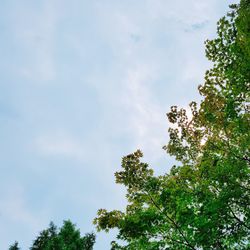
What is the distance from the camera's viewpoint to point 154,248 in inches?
278

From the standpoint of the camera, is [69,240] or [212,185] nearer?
[212,185]

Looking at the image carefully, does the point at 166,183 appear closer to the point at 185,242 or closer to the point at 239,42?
the point at 185,242

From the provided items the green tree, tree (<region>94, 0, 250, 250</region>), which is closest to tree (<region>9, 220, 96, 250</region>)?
the green tree

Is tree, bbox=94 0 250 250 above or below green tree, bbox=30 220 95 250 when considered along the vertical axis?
below

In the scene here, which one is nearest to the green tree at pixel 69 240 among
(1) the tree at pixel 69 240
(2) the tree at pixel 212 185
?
(1) the tree at pixel 69 240

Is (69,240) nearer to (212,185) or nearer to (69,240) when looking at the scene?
(69,240)

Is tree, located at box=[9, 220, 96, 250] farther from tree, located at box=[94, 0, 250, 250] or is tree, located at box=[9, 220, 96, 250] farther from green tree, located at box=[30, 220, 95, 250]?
tree, located at box=[94, 0, 250, 250]

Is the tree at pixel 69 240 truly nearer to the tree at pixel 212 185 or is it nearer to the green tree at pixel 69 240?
the green tree at pixel 69 240

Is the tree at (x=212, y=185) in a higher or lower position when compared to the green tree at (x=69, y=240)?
lower

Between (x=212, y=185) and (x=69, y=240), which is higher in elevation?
(x=69, y=240)

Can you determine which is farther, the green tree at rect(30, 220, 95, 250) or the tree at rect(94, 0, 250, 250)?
the green tree at rect(30, 220, 95, 250)

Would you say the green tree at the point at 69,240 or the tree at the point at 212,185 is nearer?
the tree at the point at 212,185

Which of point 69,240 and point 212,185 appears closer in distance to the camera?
point 212,185

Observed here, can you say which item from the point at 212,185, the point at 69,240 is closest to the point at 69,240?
the point at 69,240
